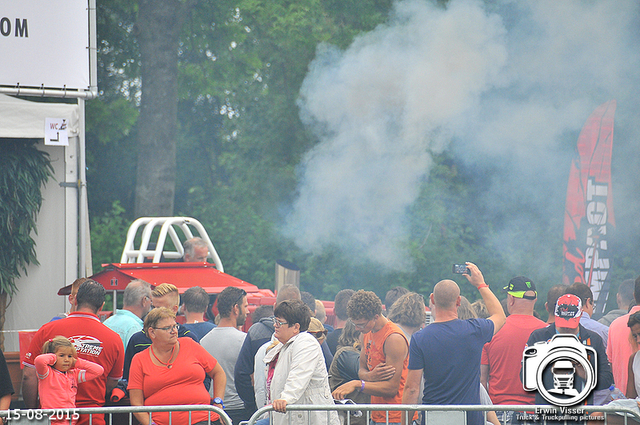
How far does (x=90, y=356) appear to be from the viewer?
Answer: 397 cm

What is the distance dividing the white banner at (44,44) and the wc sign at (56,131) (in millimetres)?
363

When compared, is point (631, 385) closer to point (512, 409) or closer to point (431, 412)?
point (512, 409)

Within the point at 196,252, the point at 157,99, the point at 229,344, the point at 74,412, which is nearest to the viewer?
the point at 74,412

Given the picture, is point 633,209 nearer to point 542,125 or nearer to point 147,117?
point 542,125

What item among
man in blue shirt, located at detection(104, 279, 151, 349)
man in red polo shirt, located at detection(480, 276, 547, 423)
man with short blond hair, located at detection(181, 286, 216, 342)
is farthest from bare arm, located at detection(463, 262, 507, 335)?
man in blue shirt, located at detection(104, 279, 151, 349)

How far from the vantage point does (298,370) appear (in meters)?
3.72

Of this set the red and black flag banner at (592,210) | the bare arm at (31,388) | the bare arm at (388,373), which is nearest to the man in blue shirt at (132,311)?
the bare arm at (31,388)

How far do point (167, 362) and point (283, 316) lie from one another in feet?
2.23

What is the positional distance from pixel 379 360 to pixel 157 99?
35.9 feet

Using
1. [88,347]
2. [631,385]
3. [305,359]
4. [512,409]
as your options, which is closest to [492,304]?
[512,409]

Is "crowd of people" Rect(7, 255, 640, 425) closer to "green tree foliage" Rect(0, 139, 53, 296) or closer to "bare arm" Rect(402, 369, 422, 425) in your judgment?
"bare arm" Rect(402, 369, 422, 425)

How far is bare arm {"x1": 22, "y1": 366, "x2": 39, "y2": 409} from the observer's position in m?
3.94

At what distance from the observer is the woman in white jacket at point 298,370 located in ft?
12.2

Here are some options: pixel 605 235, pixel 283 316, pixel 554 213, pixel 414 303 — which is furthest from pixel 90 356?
pixel 554 213
